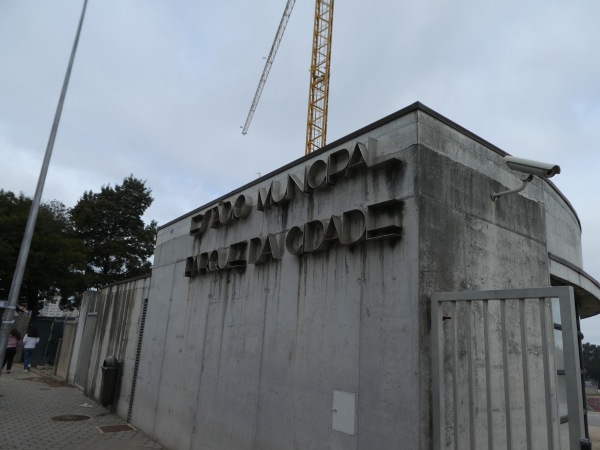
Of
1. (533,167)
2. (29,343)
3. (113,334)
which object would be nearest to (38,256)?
(29,343)

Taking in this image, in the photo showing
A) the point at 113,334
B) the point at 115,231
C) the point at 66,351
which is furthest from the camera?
the point at 115,231

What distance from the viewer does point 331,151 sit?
585 cm

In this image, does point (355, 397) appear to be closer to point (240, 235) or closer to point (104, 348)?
point (240, 235)

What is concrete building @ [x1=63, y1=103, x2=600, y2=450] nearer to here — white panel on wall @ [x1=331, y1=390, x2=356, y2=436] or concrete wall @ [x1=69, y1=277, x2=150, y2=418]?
white panel on wall @ [x1=331, y1=390, x2=356, y2=436]

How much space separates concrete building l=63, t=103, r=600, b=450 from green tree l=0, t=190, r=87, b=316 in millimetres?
22342

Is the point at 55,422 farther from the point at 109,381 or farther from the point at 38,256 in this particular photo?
the point at 38,256

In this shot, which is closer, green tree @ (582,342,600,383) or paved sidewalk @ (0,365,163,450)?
paved sidewalk @ (0,365,163,450)

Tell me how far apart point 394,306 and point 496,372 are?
1264mm

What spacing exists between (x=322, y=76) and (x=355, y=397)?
3250 centimetres

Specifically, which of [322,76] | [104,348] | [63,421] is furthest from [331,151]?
[322,76]

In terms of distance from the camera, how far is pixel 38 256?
25516 millimetres

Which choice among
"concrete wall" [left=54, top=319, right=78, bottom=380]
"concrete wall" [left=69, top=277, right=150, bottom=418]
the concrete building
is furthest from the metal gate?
"concrete wall" [left=54, top=319, right=78, bottom=380]

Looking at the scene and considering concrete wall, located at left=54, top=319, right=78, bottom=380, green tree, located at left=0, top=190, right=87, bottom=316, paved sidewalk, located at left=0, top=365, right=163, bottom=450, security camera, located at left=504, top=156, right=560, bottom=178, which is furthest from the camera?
green tree, located at left=0, top=190, right=87, bottom=316

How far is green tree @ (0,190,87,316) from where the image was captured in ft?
81.4
